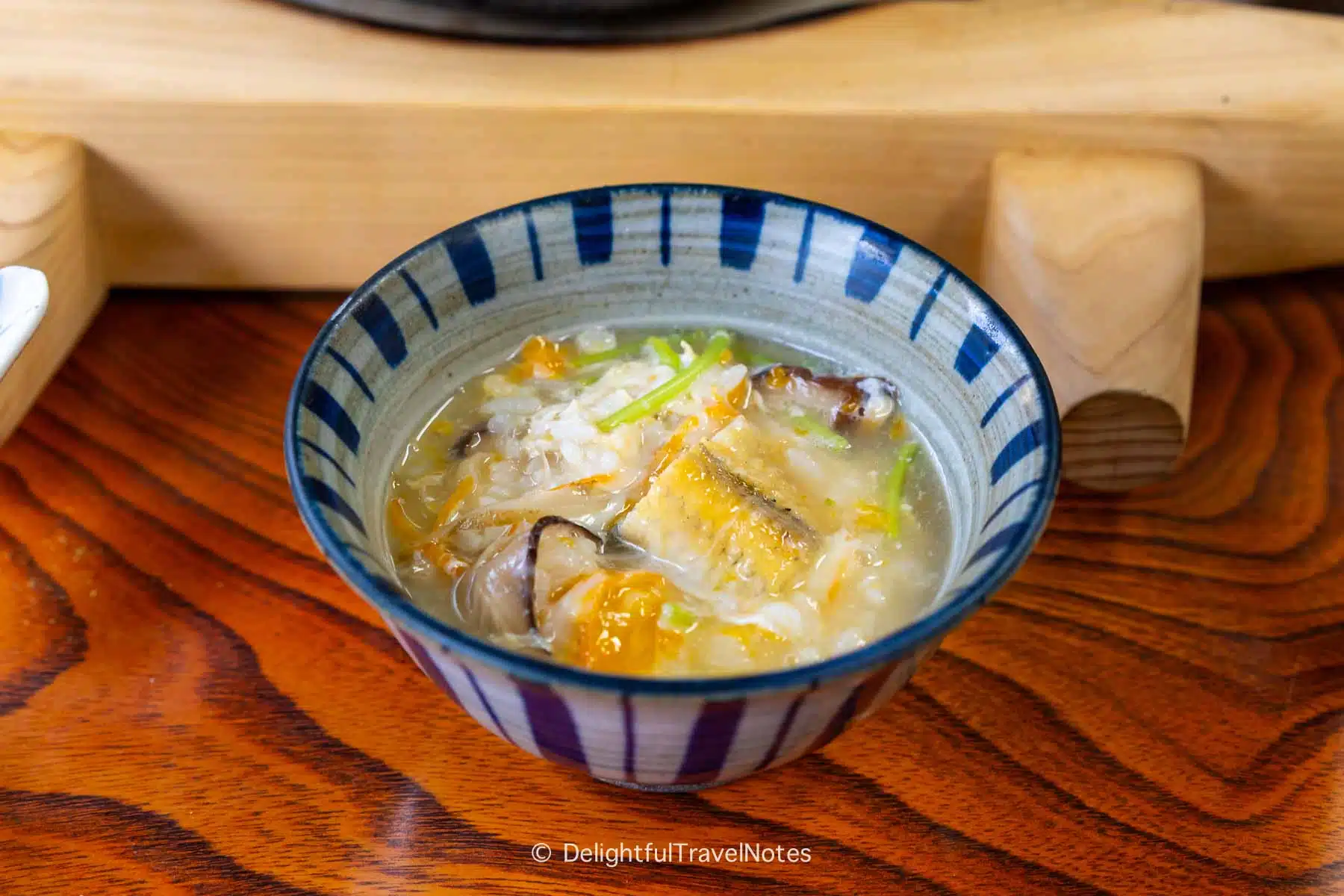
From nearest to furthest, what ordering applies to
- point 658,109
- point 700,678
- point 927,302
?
point 700,678 < point 927,302 < point 658,109

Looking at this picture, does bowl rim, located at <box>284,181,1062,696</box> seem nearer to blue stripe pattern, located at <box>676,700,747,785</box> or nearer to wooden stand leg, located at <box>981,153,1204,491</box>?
blue stripe pattern, located at <box>676,700,747,785</box>

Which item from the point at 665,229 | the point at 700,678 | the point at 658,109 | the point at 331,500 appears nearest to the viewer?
the point at 700,678

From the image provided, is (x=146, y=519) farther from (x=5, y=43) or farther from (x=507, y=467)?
(x=5, y=43)

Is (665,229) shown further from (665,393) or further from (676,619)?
(676,619)

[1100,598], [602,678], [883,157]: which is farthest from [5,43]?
→ [1100,598]

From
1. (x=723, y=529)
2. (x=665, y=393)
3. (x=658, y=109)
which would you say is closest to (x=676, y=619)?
(x=723, y=529)

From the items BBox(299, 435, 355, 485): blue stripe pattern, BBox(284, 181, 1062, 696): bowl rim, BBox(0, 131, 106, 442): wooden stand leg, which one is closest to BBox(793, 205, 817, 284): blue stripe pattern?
BBox(284, 181, 1062, 696): bowl rim

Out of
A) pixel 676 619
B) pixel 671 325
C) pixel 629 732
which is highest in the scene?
pixel 671 325
